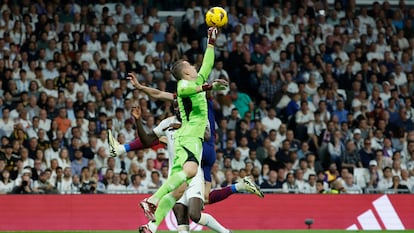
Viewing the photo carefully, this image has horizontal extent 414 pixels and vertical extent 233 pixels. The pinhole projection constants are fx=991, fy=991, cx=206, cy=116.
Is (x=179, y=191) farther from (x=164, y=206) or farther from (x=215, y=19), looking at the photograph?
(x=215, y=19)

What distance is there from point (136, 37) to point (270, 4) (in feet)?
14.6

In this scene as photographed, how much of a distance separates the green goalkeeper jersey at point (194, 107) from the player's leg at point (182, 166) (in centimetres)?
14

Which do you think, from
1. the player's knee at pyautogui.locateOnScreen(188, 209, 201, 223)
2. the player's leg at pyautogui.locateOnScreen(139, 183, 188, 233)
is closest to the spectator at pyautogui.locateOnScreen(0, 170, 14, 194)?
the player's knee at pyautogui.locateOnScreen(188, 209, 201, 223)

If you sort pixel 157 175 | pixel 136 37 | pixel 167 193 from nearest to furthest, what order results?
pixel 167 193 → pixel 157 175 → pixel 136 37

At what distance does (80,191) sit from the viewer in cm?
1970

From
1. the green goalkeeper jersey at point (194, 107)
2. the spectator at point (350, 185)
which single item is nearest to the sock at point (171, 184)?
the green goalkeeper jersey at point (194, 107)

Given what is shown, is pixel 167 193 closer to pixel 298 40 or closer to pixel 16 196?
pixel 16 196

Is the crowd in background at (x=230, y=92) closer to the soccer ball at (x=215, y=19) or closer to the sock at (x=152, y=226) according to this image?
the soccer ball at (x=215, y=19)

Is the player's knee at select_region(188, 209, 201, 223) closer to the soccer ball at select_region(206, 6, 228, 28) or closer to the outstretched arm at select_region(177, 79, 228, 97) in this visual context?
the outstretched arm at select_region(177, 79, 228, 97)

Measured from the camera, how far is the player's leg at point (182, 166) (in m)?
12.0

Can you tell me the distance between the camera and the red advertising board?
1919cm

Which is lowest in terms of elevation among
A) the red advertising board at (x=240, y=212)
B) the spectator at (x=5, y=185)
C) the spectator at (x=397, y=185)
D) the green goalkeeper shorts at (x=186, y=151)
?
the red advertising board at (x=240, y=212)

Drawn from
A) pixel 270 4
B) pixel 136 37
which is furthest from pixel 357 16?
pixel 136 37

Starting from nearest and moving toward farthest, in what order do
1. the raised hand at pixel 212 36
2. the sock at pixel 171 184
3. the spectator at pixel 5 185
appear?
the sock at pixel 171 184 → the raised hand at pixel 212 36 → the spectator at pixel 5 185
